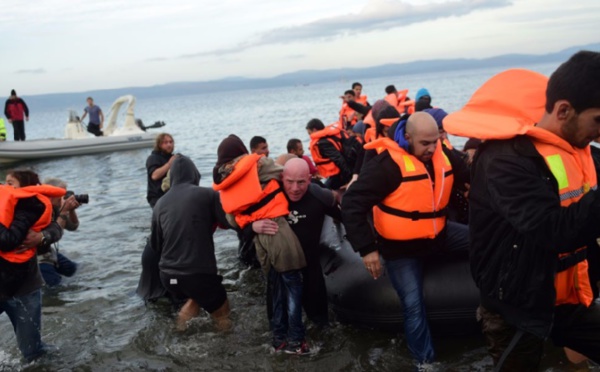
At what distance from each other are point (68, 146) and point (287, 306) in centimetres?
1854

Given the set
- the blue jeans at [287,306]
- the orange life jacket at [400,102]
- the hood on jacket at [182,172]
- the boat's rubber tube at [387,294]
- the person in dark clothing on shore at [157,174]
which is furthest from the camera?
the orange life jacket at [400,102]

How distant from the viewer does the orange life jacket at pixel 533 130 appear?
2424 millimetres

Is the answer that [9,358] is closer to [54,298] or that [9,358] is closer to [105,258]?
[54,298]

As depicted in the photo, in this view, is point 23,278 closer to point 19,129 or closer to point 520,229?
point 520,229

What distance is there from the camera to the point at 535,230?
2254 mm

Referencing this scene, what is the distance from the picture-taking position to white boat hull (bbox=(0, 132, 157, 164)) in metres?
19.5

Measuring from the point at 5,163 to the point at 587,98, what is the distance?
20806 mm

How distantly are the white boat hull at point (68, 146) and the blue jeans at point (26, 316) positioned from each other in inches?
653

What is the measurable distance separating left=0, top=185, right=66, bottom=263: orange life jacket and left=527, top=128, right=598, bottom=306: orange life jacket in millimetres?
3302

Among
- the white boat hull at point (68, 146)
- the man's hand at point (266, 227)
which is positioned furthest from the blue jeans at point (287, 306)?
the white boat hull at point (68, 146)

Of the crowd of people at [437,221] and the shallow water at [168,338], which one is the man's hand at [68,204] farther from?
the shallow water at [168,338]

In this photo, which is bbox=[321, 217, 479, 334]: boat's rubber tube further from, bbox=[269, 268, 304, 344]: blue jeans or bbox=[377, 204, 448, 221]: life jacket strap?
bbox=[377, 204, 448, 221]: life jacket strap

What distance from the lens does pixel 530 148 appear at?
2414mm

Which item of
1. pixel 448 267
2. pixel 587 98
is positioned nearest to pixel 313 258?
pixel 448 267
